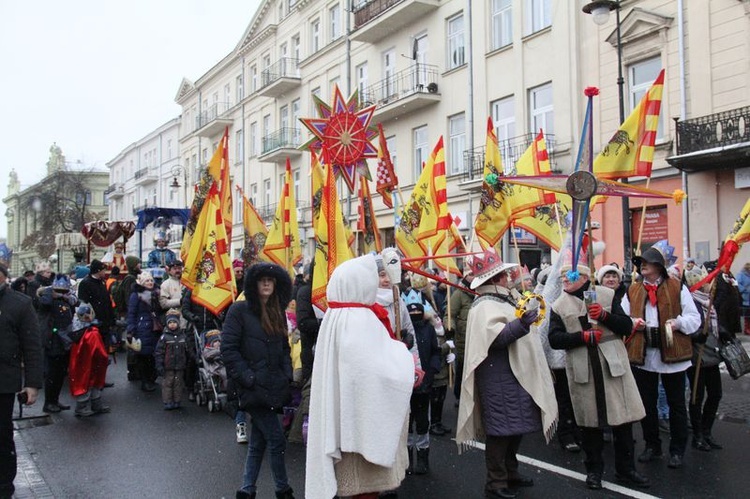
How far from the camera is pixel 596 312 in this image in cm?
528

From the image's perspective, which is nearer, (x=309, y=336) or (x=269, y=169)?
(x=309, y=336)

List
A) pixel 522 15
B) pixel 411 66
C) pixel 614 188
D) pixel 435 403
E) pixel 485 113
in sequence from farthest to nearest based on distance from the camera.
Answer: pixel 411 66, pixel 485 113, pixel 522 15, pixel 435 403, pixel 614 188

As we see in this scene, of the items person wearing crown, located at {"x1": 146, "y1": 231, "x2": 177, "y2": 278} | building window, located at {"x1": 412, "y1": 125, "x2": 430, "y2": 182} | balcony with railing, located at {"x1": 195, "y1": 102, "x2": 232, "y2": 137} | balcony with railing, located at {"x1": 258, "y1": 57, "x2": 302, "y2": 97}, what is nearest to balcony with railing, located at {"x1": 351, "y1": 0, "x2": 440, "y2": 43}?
building window, located at {"x1": 412, "y1": 125, "x2": 430, "y2": 182}

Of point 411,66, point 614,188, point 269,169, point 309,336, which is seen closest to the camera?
point 614,188

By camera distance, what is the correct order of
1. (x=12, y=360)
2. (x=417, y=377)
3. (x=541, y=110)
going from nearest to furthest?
(x=417, y=377) < (x=12, y=360) < (x=541, y=110)

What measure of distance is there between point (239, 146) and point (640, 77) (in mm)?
28568

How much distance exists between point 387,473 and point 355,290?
1.06 meters

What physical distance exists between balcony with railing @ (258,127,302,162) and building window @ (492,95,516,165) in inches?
542

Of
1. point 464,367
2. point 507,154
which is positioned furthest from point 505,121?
point 464,367

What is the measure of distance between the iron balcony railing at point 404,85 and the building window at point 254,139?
13.5 metres

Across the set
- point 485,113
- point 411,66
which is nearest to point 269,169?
point 411,66

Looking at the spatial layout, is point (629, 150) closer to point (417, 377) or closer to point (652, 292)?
point (652, 292)

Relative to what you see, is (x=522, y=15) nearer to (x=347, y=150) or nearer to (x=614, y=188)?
(x=347, y=150)

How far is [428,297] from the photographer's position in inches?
328
